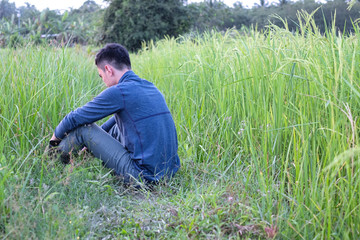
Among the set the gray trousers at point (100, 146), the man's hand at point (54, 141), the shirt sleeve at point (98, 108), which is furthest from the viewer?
the man's hand at point (54, 141)

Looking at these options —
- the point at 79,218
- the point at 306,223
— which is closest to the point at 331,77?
the point at 306,223

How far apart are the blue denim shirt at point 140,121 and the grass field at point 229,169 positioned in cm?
19

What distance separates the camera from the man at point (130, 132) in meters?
2.58

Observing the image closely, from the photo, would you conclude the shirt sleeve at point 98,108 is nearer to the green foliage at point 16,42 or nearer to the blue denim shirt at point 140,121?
the blue denim shirt at point 140,121

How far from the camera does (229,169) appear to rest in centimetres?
270

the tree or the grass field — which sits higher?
the tree

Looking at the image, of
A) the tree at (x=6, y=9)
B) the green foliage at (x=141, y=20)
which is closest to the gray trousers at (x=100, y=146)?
the green foliage at (x=141, y=20)

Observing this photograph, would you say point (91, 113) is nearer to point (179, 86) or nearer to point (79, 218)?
point (79, 218)

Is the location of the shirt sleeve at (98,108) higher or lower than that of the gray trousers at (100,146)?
higher

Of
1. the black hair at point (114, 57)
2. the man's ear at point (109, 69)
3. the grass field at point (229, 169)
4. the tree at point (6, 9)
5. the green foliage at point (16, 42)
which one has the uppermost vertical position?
the tree at point (6, 9)

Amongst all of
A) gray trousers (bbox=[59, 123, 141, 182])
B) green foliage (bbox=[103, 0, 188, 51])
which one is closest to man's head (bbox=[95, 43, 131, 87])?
gray trousers (bbox=[59, 123, 141, 182])

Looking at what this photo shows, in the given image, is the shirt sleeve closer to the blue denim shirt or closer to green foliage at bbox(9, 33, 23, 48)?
the blue denim shirt

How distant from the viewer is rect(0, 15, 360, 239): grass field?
175 centimetres

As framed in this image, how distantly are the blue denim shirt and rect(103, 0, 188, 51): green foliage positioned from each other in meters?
10.6
